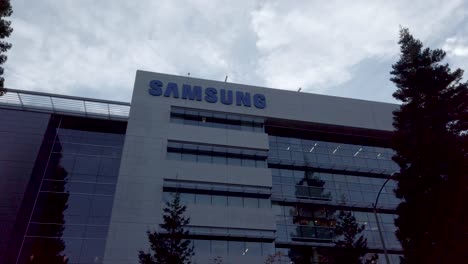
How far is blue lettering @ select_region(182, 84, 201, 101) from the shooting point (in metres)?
37.8

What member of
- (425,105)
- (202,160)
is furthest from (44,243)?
(425,105)

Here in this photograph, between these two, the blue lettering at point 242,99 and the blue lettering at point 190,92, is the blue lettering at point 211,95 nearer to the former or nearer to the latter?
the blue lettering at point 190,92

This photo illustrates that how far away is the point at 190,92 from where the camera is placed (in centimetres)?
3812

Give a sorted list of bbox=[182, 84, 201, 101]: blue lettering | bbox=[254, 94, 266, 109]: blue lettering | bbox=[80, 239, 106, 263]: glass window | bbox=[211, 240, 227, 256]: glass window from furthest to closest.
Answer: bbox=[254, 94, 266, 109]: blue lettering → bbox=[182, 84, 201, 101]: blue lettering → bbox=[211, 240, 227, 256]: glass window → bbox=[80, 239, 106, 263]: glass window

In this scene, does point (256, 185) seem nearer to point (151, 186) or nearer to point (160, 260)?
point (151, 186)

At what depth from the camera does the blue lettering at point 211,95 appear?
1506 inches

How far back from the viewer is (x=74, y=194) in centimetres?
3094

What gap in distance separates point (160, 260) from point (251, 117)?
20.2m

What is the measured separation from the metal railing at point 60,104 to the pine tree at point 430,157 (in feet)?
87.7

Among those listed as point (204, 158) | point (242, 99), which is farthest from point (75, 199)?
point (242, 99)

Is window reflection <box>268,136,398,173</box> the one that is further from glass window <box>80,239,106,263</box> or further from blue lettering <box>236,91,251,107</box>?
glass window <box>80,239,106,263</box>

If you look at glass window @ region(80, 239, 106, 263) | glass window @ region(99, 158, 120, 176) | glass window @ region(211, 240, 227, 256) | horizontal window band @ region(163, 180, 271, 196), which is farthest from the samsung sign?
glass window @ region(80, 239, 106, 263)

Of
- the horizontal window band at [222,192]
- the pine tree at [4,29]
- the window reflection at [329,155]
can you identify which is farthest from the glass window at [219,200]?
the pine tree at [4,29]

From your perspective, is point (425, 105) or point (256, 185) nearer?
point (425, 105)
